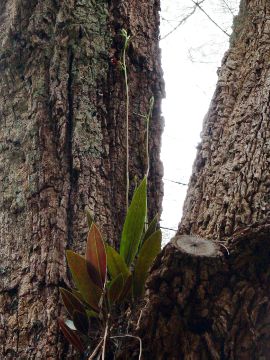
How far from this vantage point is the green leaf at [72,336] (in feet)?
4.51

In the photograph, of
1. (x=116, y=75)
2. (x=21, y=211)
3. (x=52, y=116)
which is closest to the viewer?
(x=21, y=211)

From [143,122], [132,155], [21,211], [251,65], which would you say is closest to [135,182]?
[132,155]

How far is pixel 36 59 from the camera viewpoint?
188 centimetres

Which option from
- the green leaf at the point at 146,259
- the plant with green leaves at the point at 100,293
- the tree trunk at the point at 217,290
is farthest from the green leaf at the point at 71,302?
the tree trunk at the point at 217,290

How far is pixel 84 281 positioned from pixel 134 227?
0.19 meters

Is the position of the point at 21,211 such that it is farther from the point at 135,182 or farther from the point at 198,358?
the point at 198,358

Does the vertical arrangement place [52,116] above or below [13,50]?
below

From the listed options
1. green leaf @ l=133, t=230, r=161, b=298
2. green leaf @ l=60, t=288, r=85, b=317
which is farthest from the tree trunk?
green leaf @ l=60, t=288, r=85, b=317

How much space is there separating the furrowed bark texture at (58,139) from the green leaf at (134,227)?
0.15 meters

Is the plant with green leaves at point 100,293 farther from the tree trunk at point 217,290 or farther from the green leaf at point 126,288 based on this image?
the tree trunk at point 217,290

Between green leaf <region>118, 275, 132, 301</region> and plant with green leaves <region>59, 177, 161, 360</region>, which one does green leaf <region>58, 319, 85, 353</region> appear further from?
green leaf <region>118, 275, 132, 301</region>

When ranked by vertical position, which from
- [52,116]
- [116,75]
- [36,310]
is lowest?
[36,310]

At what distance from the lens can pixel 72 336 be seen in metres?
1.38

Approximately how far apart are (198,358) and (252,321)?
12cm
